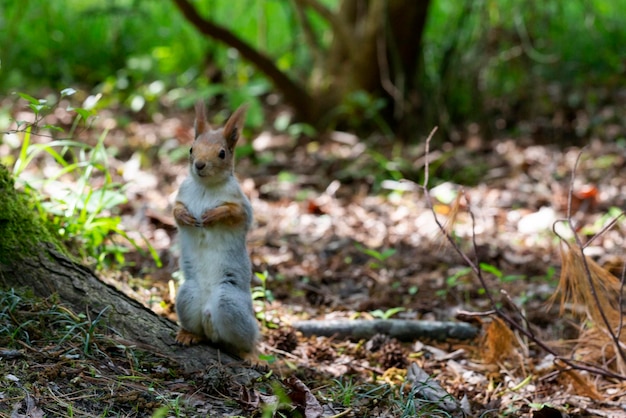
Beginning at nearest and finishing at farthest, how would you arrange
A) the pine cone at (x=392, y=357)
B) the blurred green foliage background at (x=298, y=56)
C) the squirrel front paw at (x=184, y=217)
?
the squirrel front paw at (x=184, y=217)
the pine cone at (x=392, y=357)
the blurred green foliage background at (x=298, y=56)

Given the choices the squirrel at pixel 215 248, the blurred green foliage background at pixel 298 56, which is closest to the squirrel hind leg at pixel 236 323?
the squirrel at pixel 215 248

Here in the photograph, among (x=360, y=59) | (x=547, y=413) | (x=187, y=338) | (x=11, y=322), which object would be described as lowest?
(x=547, y=413)

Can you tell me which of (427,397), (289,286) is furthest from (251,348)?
(289,286)

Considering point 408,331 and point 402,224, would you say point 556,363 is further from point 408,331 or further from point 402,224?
point 402,224

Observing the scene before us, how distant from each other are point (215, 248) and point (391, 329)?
104cm

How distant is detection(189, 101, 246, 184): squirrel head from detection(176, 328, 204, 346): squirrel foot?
0.57 meters

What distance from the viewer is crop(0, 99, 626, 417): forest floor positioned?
8.51 feet

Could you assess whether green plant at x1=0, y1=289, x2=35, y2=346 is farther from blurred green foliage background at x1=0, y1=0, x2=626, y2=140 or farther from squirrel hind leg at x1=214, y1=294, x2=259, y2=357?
blurred green foliage background at x1=0, y1=0, x2=626, y2=140

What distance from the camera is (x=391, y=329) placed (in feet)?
11.7

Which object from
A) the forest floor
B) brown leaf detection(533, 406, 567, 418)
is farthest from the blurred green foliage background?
brown leaf detection(533, 406, 567, 418)

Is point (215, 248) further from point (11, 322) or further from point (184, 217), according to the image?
point (11, 322)

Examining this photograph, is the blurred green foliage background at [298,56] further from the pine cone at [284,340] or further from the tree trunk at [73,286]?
the tree trunk at [73,286]

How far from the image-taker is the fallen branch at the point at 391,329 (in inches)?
139

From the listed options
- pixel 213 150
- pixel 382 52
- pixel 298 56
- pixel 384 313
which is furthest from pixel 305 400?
pixel 298 56
